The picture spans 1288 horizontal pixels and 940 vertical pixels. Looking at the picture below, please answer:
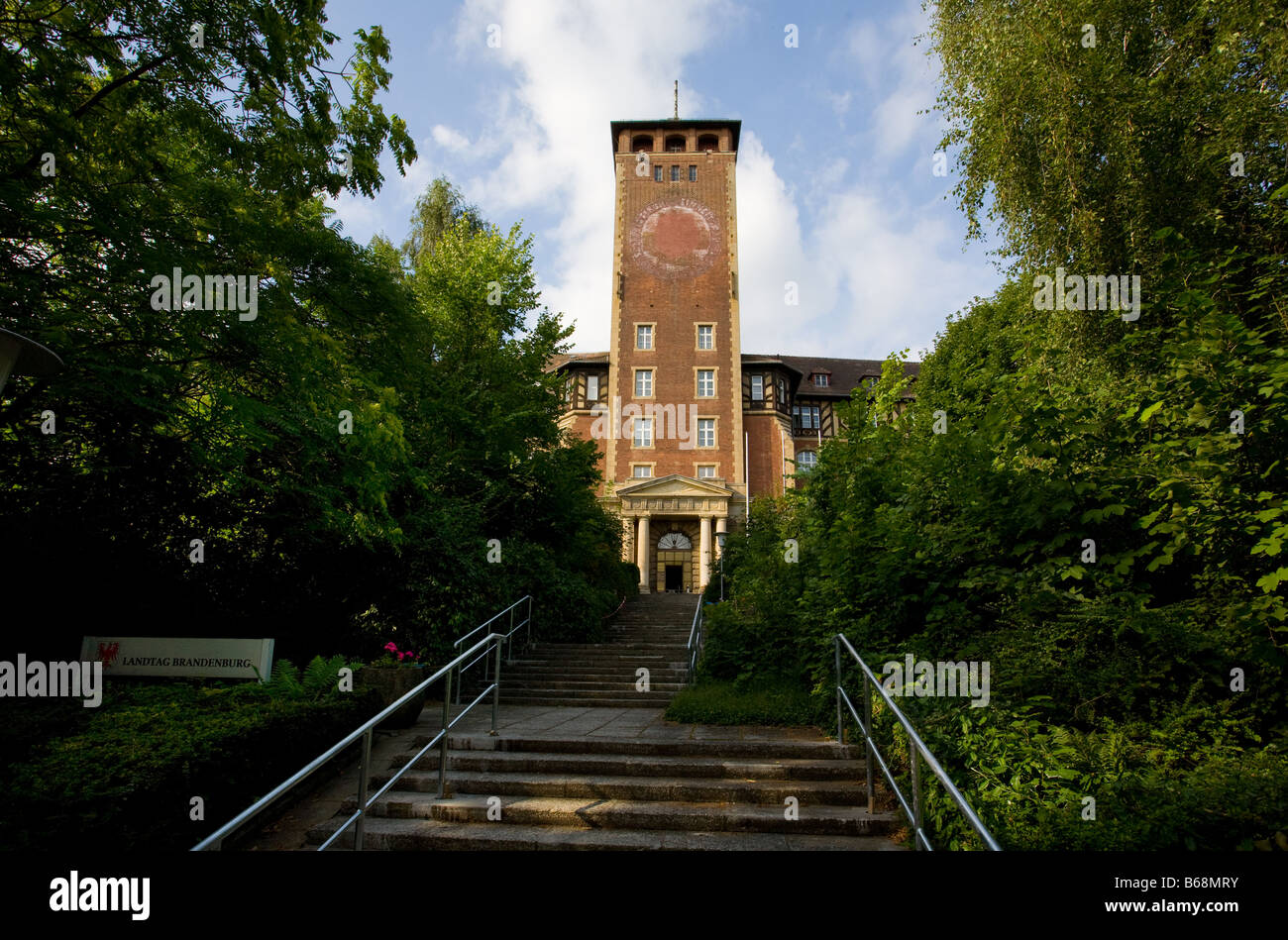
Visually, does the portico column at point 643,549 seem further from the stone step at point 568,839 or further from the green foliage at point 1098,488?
the stone step at point 568,839

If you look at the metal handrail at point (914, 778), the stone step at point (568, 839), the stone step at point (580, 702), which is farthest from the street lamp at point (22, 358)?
the stone step at point (580, 702)

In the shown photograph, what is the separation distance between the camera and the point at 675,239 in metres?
39.6

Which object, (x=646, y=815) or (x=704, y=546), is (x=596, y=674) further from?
(x=704, y=546)

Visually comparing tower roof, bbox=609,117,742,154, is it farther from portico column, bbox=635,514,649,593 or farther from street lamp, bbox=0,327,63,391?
street lamp, bbox=0,327,63,391

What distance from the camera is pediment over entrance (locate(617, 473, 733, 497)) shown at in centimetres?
3484

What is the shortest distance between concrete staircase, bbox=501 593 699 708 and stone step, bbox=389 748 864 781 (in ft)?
12.5

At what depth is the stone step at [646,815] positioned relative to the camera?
5297 mm

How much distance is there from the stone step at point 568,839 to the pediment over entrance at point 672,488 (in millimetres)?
29528

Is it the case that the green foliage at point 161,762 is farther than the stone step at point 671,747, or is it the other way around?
the stone step at point 671,747

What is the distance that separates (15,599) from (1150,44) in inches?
684

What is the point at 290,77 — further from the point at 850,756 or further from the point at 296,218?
the point at 850,756

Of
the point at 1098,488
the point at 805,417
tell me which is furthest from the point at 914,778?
the point at 805,417

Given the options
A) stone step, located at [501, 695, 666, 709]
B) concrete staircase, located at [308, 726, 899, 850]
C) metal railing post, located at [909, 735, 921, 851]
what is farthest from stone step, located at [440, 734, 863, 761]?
stone step, located at [501, 695, 666, 709]
